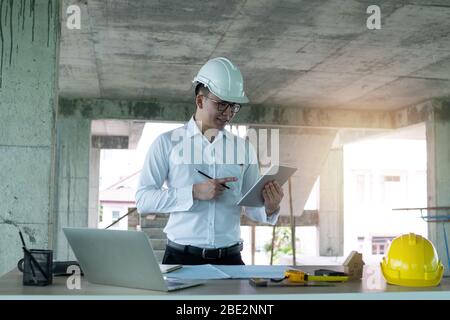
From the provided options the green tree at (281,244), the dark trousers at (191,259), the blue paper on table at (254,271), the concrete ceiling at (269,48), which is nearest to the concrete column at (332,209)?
the concrete ceiling at (269,48)

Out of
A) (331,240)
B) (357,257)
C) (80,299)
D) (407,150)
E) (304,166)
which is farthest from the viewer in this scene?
(407,150)

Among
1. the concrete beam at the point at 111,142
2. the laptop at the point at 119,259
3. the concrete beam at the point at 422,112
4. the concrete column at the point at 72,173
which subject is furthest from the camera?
the concrete beam at the point at 111,142

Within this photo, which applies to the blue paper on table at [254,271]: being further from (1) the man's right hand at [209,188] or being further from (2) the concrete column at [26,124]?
(2) the concrete column at [26,124]

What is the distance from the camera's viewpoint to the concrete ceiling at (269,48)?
23.0 feet

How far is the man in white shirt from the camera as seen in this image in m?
3.09

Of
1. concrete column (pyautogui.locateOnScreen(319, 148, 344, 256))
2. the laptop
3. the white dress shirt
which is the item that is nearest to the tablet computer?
the white dress shirt

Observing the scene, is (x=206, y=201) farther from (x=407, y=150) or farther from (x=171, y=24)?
(x=407, y=150)

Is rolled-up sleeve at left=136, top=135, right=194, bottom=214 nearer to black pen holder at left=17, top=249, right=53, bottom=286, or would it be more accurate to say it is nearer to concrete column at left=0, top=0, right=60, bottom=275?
black pen holder at left=17, top=249, right=53, bottom=286

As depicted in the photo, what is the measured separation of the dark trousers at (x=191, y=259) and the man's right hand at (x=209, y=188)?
0.34 m

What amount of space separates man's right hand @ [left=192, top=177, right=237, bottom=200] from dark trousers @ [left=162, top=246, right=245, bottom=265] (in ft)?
1.12

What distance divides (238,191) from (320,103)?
1040cm

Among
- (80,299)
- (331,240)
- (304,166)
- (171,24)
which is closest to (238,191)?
(80,299)

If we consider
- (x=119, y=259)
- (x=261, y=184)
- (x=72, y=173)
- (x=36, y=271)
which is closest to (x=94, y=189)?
(x=72, y=173)

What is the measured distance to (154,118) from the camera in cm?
1334
